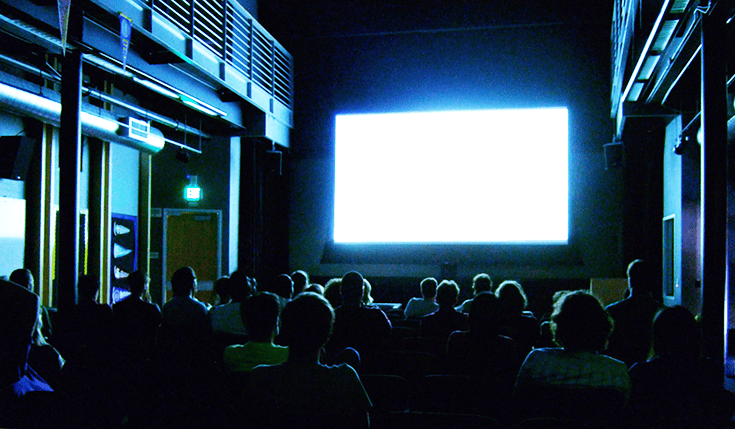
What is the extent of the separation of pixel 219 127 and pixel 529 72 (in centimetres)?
527

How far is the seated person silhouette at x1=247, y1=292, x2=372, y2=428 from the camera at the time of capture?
2.08 m

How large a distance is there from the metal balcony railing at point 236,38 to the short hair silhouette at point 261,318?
14.2ft

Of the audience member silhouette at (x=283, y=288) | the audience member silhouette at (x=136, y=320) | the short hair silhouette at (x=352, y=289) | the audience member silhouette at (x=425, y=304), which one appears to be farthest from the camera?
the audience member silhouette at (x=425, y=304)

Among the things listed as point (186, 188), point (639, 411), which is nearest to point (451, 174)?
point (186, 188)

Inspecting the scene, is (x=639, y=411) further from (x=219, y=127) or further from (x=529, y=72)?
(x=529, y=72)

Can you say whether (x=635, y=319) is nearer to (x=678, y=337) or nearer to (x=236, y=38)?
(x=678, y=337)

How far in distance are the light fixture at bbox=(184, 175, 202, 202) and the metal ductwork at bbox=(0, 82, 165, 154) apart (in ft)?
8.19

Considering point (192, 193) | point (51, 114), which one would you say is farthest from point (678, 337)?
point (192, 193)

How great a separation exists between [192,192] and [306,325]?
8037 mm

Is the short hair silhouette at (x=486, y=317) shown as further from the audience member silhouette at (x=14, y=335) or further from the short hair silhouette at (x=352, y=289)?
the audience member silhouette at (x=14, y=335)

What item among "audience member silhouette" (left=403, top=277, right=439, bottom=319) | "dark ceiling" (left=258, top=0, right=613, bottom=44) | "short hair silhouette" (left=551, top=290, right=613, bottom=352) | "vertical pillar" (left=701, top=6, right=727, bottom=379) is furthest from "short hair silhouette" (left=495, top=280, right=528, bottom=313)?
"dark ceiling" (left=258, top=0, right=613, bottom=44)

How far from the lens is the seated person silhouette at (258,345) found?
2.80 metres

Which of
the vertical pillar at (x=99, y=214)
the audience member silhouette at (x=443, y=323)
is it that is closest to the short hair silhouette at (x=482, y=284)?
the audience member silhouette at (x=443, y=323)

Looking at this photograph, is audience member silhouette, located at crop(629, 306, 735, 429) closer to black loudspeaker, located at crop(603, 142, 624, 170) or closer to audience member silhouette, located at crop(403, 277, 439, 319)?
audience member silhouette, located at crop(403, 277, 439, 319)
